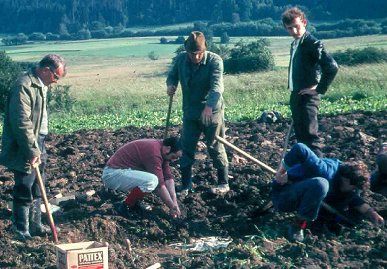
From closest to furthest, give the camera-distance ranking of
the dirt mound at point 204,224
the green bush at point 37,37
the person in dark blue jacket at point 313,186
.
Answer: the dirt mound at point 204,224 → the person in dark blue jacket at point 313,186 → the green bush at point 37,37

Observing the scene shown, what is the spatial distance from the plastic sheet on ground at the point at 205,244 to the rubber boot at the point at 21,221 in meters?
1.44

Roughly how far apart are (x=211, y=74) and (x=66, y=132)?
26.8 feet

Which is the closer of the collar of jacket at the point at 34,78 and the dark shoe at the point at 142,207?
the collar of jacket at the point at 34,78

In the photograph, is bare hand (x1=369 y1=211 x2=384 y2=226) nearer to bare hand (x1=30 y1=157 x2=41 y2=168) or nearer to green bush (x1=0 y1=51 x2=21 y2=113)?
bare hand (x1=30 y1=157 x2=41 y2=168)

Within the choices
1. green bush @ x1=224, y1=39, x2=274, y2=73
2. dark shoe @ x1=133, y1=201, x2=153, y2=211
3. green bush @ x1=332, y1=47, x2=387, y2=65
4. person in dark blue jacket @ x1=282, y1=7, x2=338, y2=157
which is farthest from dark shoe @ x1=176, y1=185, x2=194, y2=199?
green bush @ x1=224, y1=39, x2=274, y2=73

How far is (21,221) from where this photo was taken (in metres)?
8.16

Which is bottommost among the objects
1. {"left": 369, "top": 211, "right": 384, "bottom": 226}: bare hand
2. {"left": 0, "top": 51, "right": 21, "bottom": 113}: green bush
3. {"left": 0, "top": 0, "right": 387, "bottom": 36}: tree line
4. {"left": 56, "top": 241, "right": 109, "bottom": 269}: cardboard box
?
{"left": 0, "top": 0, "right": 387, "bottom": 36}: tree line

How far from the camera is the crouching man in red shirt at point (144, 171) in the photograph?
338 inches

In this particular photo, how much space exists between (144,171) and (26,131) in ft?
4.97

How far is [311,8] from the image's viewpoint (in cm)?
6481

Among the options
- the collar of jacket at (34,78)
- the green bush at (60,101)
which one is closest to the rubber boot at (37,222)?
the collar of jacket at (34,78)

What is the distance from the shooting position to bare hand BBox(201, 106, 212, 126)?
9164mm

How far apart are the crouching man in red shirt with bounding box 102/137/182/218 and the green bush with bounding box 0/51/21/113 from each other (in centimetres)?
1582

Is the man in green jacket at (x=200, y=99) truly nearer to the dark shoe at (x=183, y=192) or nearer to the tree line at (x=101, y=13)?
the dark shoe at (x=183, y=192)
